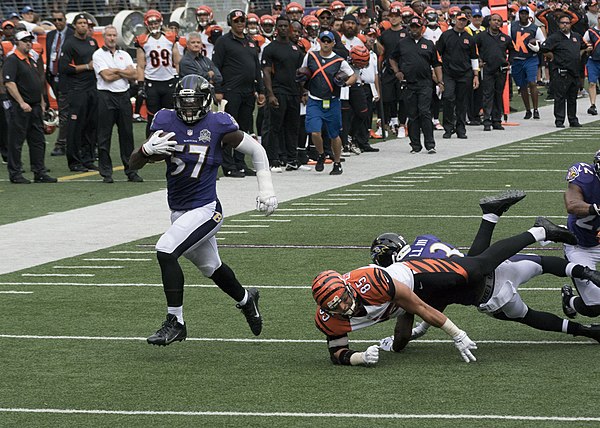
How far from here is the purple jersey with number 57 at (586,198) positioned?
27.2 ft

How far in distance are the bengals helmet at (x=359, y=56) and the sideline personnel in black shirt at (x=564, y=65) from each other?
4.84m

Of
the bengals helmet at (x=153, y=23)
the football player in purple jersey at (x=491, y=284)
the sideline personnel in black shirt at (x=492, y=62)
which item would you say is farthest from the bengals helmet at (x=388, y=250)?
the sideline personnel in black shirt at (x=492, y=62)

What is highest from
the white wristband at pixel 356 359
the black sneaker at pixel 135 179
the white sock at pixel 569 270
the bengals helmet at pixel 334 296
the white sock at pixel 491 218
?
the white sock at pixel 491 218

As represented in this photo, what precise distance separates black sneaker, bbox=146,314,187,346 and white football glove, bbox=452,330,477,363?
5.57 feet

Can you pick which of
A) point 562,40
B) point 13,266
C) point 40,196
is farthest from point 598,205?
point 562,40

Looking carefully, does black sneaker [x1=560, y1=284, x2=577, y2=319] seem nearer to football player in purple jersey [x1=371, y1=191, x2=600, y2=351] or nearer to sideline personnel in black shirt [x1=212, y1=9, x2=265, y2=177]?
football player in purple jersey [x1=371, y1=191, x2=600, y2=351]

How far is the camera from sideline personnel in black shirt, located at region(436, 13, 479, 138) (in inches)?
824

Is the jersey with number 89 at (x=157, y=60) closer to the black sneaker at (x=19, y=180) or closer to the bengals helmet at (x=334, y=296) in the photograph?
the black sneaker at (x=19, y=180)

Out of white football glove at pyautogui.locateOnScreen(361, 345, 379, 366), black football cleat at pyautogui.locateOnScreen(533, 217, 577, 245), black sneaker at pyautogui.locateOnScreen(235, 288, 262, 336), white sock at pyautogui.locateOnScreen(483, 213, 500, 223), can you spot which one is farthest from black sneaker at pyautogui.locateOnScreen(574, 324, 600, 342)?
black sneaker at pyautogui.locateOnScreen(235, 288, 262, 336)

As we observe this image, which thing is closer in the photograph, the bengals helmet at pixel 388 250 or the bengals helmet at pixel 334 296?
the bengals helmet at pixel 334 296

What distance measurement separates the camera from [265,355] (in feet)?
25.6

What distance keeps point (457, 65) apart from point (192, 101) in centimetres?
1338

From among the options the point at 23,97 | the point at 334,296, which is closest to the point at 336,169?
the point at 23,97

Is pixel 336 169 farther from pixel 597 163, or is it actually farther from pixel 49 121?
pixel 597 163
